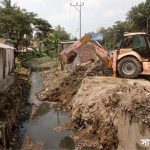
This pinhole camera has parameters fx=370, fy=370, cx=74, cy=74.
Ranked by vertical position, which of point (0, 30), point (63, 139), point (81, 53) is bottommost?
point (63, 139)

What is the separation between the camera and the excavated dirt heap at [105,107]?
14.4 metres

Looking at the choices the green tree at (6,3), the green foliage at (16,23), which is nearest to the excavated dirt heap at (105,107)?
the green foliage at (16,23)

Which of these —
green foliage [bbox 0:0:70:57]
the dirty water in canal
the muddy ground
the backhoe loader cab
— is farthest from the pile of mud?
green foliage [bbox 0:0:70:57]

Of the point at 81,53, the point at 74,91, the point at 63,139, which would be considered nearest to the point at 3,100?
the point at 63,139

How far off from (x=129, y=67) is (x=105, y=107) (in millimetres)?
3871

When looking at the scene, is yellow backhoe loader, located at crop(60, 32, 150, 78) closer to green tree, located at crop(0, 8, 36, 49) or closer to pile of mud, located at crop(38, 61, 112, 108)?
pile of mud, located at crop(38, 61, 112, 108)

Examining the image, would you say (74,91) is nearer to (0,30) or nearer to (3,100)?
(3,100)

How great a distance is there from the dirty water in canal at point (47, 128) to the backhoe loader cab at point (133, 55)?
14.8 ft

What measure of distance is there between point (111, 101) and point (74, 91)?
27.7ft

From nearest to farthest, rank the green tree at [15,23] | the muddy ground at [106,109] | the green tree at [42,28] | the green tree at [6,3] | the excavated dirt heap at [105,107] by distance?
the muddy ground at [106,109] < the excavated dirt heap at [105,107] < the green tree at [15,23] < the green tree at [6,3] < the green tree at [42,28]

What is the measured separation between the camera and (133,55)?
65.0 feet

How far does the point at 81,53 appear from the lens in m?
35.5

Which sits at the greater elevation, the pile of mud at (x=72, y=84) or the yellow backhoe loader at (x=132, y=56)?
the yellow backhoe loader at (x=132, y=56)

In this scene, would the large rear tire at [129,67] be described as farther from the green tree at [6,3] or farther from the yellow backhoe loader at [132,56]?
the green tree at [6,3]
